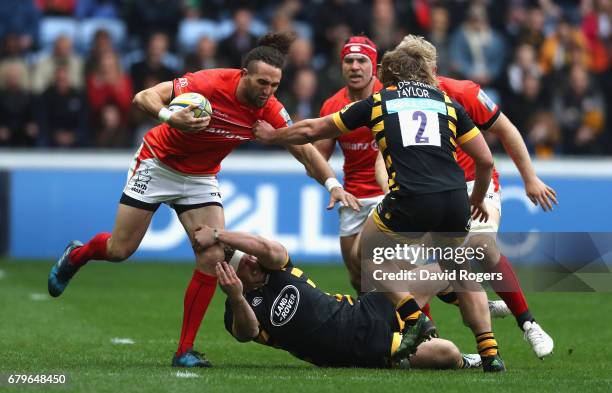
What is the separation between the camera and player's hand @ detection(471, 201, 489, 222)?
825 cm

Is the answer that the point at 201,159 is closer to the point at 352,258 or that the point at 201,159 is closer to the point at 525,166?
the point at 352,258

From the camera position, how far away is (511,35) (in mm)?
18625

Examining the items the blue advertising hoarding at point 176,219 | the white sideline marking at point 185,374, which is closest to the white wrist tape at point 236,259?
the white sideline marking at point 185,374

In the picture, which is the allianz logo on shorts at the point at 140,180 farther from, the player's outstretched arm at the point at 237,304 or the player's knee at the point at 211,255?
the player's outstretched arm at the point at 237,304

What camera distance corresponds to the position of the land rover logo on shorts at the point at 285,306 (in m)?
8.05

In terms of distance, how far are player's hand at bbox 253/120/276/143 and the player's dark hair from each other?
1.41 ft

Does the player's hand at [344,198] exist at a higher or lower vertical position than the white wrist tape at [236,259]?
higher

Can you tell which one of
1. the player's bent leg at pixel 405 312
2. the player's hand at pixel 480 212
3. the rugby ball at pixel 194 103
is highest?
the rugby ball at pixel 194 103

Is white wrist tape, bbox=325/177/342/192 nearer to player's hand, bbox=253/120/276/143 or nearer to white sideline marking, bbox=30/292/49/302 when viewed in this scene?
player's hand, bbox=253/120/276/143

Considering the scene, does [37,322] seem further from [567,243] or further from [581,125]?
[581,125]

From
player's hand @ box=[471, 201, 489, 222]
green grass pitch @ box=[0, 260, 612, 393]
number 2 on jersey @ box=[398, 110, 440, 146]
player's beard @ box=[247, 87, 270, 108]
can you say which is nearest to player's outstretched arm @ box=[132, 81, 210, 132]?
player's beard @ box=[247, 87, 270, 108]

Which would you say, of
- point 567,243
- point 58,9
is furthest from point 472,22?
point 58,9

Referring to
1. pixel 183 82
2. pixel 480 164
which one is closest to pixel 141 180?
pixel 183 82

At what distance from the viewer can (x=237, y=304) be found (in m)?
7.95
